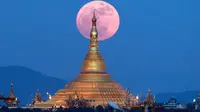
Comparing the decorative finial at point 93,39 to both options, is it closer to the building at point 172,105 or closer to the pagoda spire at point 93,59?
the pagoda spire at point 93,59

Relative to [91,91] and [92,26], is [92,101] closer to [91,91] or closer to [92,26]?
[91,91]

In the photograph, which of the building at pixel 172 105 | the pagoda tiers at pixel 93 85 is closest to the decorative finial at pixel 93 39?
the pagoda tiers at pixel 93 85

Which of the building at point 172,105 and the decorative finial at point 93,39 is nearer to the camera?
the decorative finial at point 93,39

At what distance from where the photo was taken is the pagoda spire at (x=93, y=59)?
10844 cm

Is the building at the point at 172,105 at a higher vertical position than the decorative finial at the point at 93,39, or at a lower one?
lower

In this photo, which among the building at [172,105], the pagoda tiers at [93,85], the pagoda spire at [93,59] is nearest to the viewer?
the pagoda tiers at [93,85]

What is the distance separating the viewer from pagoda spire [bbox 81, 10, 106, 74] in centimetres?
10844

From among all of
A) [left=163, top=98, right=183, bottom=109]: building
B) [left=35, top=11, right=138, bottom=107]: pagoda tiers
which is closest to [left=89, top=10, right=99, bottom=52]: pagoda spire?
[left=35, top=11, right=138, bottom=107]: pagoda tiers

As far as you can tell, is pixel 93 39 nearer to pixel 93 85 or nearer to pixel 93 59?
pixel 93 59

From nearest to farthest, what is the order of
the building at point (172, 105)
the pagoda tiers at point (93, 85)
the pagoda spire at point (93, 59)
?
the pagoda tiers at point (93, 85) → the pagoda spire at point (93, 59) → the building at point (172, 105)

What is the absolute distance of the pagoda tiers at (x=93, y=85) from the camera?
350 feet

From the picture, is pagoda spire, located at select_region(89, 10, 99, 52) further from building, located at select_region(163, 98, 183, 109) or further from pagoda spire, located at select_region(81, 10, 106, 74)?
building, located at select_region(163, 98, 183, 109)

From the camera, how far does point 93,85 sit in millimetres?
107812

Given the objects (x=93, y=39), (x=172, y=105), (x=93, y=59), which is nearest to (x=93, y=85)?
(x=93, y=59)
